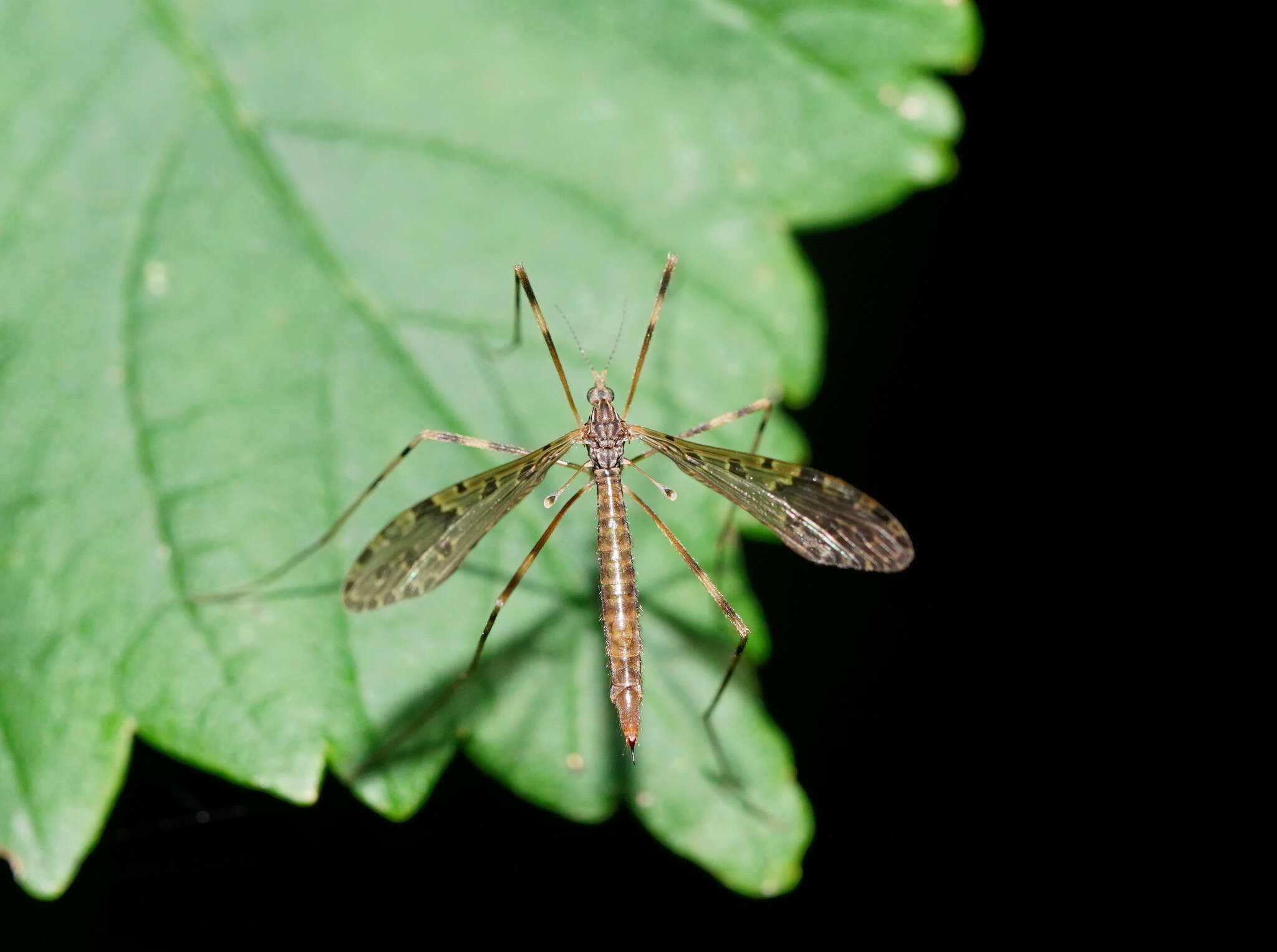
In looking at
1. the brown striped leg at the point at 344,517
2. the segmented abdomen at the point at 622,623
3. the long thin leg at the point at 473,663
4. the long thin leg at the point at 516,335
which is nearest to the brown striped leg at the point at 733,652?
the segmented abdomen at the point at 622,623

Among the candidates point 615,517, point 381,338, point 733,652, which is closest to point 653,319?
point 615,517

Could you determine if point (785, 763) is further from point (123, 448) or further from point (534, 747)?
point (123, 448)

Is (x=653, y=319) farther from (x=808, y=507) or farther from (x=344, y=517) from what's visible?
(x=344, y=517)

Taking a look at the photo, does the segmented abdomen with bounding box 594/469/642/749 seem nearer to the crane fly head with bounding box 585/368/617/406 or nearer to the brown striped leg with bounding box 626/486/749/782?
the brown striped leg with bounding box 626/486/749/782

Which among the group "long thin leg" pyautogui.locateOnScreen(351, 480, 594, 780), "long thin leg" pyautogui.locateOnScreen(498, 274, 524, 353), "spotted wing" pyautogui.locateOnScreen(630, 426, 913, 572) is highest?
"long thin leg" pyautogui.locateOnScreen(498, 274, 524, 353)

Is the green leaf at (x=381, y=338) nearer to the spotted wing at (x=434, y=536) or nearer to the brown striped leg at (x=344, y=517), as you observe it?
the brown striped leg at (x=344, y=517)

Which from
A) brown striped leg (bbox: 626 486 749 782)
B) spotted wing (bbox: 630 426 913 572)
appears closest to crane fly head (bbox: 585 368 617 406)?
spotted wing (bbox: 630 426 913 572)
